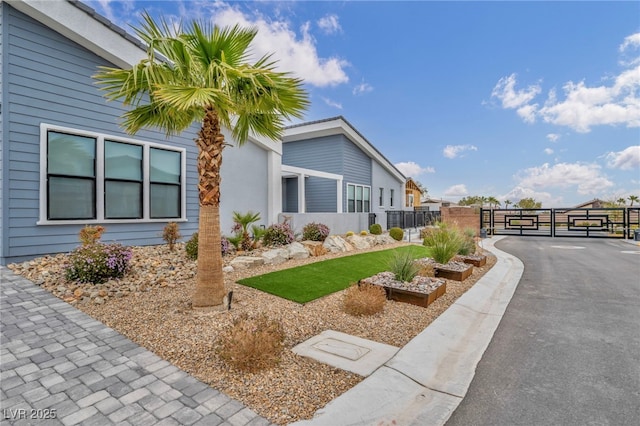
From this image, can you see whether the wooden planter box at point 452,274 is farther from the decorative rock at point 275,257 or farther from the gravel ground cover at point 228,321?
the decorative rock at point 275,257

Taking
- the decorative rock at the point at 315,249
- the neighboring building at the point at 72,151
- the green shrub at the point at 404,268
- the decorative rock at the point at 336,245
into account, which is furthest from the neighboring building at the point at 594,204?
the neighboring building at the point at 72,151

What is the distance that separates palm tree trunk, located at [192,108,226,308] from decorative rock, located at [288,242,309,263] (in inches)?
168

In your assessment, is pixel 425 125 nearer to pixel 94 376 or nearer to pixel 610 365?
pixel 610 365

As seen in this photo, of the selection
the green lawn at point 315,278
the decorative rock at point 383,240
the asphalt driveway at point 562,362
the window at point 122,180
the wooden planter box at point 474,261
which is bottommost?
the asphalt driveway at point 562,362

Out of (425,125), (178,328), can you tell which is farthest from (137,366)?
(425,125)

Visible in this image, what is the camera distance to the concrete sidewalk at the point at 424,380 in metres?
2.34

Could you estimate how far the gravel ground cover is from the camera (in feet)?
8.65

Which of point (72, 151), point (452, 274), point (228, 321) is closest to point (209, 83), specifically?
point (228, 321)

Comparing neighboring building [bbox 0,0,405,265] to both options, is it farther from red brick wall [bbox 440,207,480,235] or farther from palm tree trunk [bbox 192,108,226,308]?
red brick wall [bbox 440,207,480,235]

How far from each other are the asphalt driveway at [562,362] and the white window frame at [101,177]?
322 inches

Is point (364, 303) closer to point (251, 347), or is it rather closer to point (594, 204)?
point (251, 347)

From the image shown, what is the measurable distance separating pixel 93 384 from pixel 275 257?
18.0 feet

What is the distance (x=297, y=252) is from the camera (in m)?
8.81

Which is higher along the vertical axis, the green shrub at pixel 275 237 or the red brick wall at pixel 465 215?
the red brick wall at pixel 465 215
